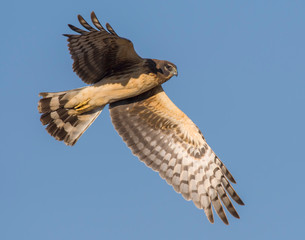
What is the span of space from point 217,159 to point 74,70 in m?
3.13

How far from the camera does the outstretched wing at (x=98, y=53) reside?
966 centimetres

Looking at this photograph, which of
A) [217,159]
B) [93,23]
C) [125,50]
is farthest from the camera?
[217,159]

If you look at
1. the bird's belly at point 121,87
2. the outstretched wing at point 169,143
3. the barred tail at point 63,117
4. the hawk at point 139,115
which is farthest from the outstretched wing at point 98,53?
the outstretched wing at point 169,143

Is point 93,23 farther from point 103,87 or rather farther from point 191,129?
point 191,129

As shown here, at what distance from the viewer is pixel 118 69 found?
412 inches

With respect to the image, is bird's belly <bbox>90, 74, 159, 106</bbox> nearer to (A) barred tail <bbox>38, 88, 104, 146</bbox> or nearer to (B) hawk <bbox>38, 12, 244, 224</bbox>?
(B) hawk <bbox>38, 12, 244, 224</bbox>

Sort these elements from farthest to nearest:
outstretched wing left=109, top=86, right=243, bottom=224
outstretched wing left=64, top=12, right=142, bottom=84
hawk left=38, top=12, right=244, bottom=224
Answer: outstretched wing left=109, top=86, right=243, bottom=224, hawk left=38, top=12, right=244, bottom=224, outstretched wing left=64, top=12, right=142, bottom=84

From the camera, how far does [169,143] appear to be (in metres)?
11.1

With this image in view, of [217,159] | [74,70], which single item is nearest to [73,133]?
[74,70]

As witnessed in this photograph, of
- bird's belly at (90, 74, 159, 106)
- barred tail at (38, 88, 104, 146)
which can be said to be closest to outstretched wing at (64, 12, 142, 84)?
bird's belly at (90, 74, 159, 106)

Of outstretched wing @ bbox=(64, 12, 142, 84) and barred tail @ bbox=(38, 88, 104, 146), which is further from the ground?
outstretched wing @ bbox=(64, 12, 142, 84)

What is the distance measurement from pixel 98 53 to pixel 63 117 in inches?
60.0

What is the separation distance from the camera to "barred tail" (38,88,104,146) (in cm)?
1065

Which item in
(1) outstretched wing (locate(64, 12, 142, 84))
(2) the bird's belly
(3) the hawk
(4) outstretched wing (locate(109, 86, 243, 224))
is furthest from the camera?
(4) outstretched wing (locate(109, 86, 243, 224))
